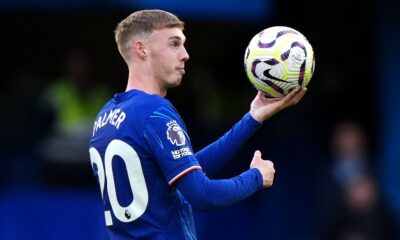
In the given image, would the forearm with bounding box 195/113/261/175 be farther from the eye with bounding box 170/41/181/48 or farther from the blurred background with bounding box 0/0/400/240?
the blurred background with bounding box 0/0/400/240

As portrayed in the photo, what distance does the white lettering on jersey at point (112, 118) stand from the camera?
5.62 metres

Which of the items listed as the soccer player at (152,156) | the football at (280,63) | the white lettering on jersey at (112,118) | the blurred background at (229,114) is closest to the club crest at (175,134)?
the soccer player at (152,156)

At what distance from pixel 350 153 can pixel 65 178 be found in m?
2.94

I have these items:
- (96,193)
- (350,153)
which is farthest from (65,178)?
(350,153)

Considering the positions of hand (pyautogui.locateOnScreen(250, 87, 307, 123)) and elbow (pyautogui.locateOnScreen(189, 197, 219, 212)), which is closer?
elbow (pyautogui.locateOnScreen(189, 197, 219, 212))

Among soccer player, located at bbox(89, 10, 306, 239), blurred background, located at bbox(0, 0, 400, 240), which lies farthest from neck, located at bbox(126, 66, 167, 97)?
blurred background, located at bbox(0, 0, 400, 240)

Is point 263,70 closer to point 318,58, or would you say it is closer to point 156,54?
point 156,54

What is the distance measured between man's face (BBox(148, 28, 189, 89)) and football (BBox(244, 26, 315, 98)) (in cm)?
45

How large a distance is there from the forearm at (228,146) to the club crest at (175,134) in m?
0.61

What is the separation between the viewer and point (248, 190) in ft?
18.1

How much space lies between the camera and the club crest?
17.9 feet

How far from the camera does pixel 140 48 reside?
18.9 ft

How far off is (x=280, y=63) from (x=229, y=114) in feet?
22.8

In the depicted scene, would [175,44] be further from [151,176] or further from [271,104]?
[151,176]
